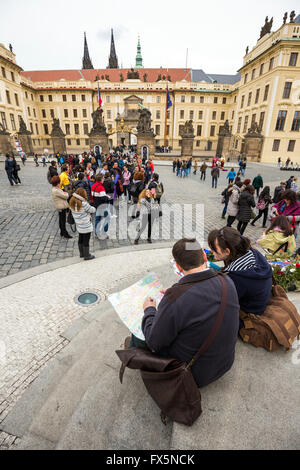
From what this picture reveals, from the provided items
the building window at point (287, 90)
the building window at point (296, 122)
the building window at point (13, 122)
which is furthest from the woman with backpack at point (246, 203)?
the building window at point (13, 122)

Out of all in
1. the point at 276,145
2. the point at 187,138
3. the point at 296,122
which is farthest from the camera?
the point at 276,145

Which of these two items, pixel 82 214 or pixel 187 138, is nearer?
pixel 82 214

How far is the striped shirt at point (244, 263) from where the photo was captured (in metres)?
2.48

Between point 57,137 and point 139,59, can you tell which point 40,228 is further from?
point 139,59

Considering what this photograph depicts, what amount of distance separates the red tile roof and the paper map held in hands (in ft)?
223

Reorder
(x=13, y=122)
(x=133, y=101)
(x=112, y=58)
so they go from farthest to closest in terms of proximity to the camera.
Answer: (x=112, y=58) → (x=133, y=101) → (x=13, y=122)

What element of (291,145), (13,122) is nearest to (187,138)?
(291,145)

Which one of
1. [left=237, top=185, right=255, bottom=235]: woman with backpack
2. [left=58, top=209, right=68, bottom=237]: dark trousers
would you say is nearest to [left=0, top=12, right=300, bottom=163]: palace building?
[left=237, top=185, right=255, bottom=235]: woman with backpack

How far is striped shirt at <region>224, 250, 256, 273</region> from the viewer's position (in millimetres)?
2479

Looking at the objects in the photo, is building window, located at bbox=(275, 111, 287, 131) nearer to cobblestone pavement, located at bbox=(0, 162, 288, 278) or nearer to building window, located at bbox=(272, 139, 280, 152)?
building window, located at bbox=(272, 139, 280, 152)

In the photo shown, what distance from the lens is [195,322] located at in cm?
162

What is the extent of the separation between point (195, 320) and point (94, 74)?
7357 centimetres

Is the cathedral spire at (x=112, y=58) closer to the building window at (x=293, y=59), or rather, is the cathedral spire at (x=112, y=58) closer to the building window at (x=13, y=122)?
the building window at (x=13, y=122)

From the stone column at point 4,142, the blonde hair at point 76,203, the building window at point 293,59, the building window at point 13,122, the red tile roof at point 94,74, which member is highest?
the red tile roof at point 94,74
